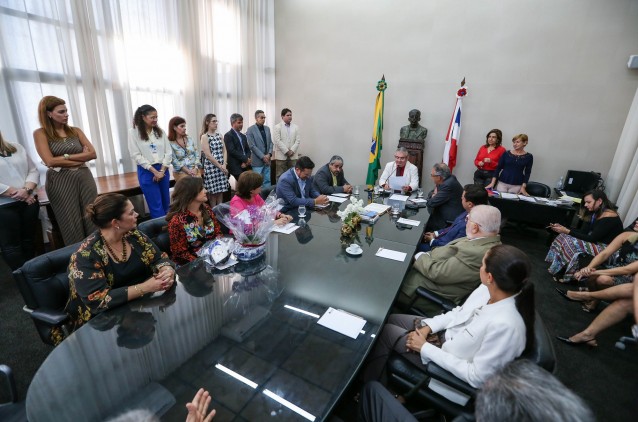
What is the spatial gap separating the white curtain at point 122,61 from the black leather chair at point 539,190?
569 cm

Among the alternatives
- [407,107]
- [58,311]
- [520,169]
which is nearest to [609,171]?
[520,169]

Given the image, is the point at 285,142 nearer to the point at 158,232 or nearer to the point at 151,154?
the point at 151,154

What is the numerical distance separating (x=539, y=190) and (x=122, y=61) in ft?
22.2

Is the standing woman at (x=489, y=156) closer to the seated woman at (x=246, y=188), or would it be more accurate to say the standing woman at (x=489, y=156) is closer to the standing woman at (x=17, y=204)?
the seated woman at (x=246, y=188)

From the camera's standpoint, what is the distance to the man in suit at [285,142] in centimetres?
630

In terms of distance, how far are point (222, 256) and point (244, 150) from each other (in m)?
3.64

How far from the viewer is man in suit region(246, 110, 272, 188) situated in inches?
218

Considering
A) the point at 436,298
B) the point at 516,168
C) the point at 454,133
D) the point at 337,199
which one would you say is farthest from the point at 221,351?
the point at 454,133

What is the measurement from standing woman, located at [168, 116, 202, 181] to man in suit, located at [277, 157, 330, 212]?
5.08 feet

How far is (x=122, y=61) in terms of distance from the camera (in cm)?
431

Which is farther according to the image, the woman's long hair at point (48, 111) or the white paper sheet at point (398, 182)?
the white paper sheet at point (398, 182)

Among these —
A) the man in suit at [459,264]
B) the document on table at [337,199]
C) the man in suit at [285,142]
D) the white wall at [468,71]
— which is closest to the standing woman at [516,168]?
the white wall at [468,71]

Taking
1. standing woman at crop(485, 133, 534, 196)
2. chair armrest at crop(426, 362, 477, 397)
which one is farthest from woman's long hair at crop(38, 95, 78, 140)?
standing woman at crop(485, 133, 534, 196)

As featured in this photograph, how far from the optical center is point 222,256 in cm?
194
